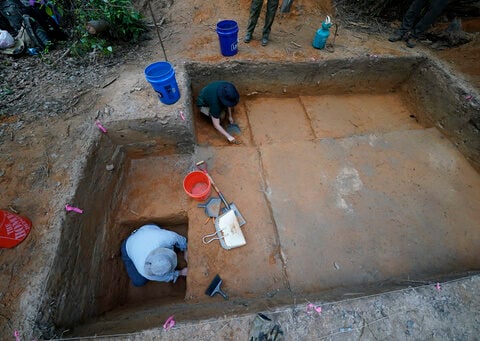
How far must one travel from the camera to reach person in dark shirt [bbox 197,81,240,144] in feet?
8.63

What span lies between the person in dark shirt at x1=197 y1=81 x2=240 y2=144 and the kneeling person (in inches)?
56.2

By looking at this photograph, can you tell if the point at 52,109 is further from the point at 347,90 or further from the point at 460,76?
the point at 460,76

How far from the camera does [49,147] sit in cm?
225

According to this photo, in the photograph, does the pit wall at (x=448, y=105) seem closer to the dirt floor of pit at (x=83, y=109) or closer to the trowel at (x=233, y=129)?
the dirt floor of pit at (x=83, y=109)

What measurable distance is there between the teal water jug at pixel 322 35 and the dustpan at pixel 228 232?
2777mm

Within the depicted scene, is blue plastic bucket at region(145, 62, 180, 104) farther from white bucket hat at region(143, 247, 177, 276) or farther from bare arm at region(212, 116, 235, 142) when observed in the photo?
white bucket hat at region(143, 247, 177, 276)

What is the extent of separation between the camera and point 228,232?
228 cm

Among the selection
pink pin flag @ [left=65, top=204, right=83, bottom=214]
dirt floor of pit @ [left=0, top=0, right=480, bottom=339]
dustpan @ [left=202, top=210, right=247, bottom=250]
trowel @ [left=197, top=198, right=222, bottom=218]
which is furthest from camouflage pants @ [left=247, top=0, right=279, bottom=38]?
pink pin flag @ [left=65, top=204, right=83, bottom=214]

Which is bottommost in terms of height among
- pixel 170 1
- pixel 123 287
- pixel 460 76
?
pixel 123 287

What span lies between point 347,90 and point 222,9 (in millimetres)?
2501

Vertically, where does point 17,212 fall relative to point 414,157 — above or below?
below

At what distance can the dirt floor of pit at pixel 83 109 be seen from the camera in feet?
5.22

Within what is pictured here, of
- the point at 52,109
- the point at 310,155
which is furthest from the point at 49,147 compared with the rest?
the point at 310,155

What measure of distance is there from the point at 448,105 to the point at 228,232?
11.1 feet
